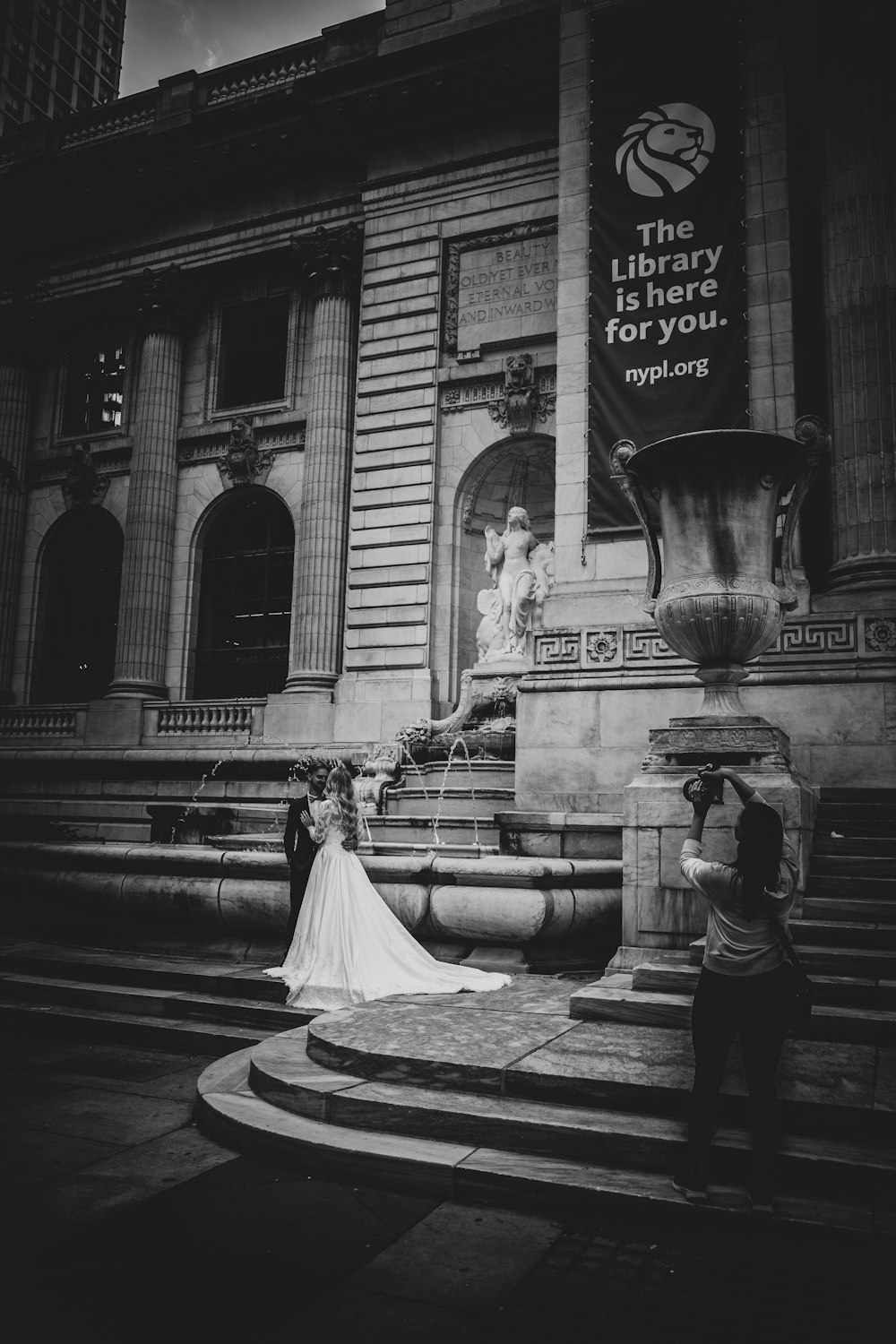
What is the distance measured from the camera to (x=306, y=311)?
2448 cm

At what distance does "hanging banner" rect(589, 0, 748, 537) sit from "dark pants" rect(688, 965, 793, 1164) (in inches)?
409

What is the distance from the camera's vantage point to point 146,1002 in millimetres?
8516

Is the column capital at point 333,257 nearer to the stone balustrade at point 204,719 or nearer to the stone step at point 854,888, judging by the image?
the stone balustrade at point 204,719

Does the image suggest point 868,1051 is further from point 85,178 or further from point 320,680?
point 85,178

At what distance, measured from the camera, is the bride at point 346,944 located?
315 inches

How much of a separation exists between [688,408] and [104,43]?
99122 mm

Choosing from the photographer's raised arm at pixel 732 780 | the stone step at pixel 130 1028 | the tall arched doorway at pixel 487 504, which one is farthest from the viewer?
the tall arched doorway at pixel 487 504

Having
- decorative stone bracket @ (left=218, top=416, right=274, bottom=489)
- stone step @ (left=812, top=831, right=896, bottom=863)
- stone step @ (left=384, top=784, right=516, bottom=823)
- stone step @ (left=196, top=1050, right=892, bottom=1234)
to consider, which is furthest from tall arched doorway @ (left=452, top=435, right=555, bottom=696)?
stone step @ (left=196, top=1050, right=892, bottom=1234)

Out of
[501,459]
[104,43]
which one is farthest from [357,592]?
[104,43]

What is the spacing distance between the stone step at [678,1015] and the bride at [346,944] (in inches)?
56.8

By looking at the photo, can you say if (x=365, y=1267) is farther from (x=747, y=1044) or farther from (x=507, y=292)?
(x=507, y=292)

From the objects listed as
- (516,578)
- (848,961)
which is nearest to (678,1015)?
(848,961)

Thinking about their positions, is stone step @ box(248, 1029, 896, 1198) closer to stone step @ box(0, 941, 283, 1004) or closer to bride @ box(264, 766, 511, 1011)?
bride @ box(264, 766, 511, 1011)

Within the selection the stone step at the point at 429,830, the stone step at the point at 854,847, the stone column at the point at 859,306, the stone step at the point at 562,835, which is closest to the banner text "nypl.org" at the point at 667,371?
the stone column at the point at 859,306
